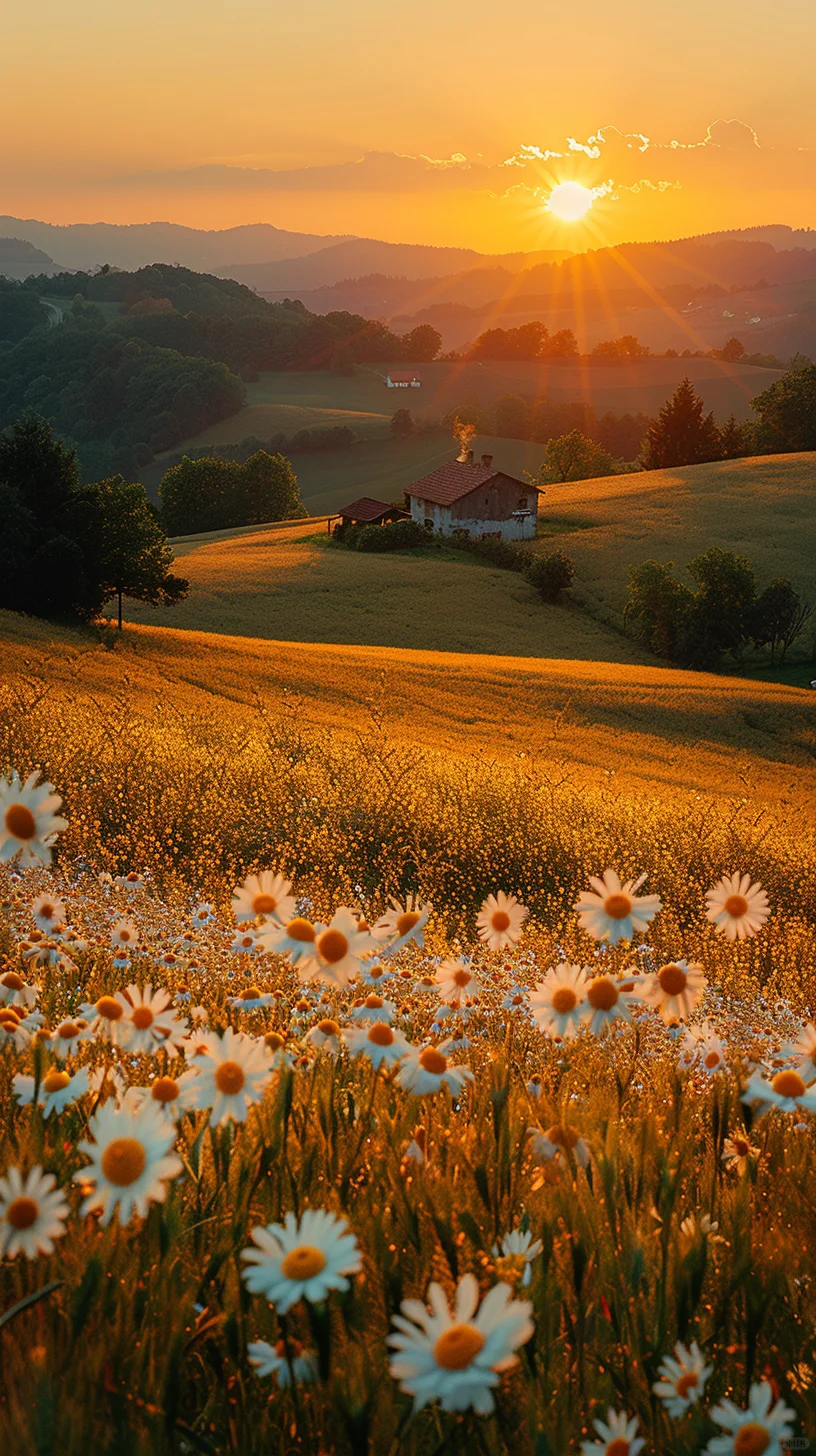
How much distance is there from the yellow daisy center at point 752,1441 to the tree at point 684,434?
297 feet

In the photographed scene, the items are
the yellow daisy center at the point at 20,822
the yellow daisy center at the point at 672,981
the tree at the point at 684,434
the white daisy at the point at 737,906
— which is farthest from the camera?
the tree at the point at 684,434

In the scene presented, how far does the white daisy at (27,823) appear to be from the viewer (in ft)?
8.95

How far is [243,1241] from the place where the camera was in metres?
1.84

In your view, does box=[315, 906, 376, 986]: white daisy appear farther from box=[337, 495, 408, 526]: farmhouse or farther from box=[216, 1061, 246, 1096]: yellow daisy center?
box=[337, 495, 408, 526]: farmhouse

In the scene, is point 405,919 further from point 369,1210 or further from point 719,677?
point 719,677

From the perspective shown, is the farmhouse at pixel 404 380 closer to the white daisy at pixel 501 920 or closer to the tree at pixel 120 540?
the tree at pixel 120 540

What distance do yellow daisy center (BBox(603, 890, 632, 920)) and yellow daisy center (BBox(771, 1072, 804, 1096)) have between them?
2.32 ft

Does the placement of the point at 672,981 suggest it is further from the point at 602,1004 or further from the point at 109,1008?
the point at 109,1008

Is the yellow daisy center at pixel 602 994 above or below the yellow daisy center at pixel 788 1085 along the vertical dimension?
above

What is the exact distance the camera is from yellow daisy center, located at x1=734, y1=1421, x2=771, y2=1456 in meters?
1.40

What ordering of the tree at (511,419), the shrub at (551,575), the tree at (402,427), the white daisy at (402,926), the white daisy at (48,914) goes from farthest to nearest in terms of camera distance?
the tree at (511,419), the tree at (402,427), the shrub at (551,575), the white daisy at (48,914), the white daisy at (402,926)

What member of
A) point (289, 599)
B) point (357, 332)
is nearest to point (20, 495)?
point (289, 599)

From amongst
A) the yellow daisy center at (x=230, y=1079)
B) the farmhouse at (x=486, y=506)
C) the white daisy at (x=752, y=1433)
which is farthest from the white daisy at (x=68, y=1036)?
the farmhouse at (x=486, y=506)

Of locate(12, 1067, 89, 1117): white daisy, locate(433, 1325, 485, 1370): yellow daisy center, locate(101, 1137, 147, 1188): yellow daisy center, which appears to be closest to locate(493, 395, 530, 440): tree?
locate(12, 1067, 89, 1117): white daisy
